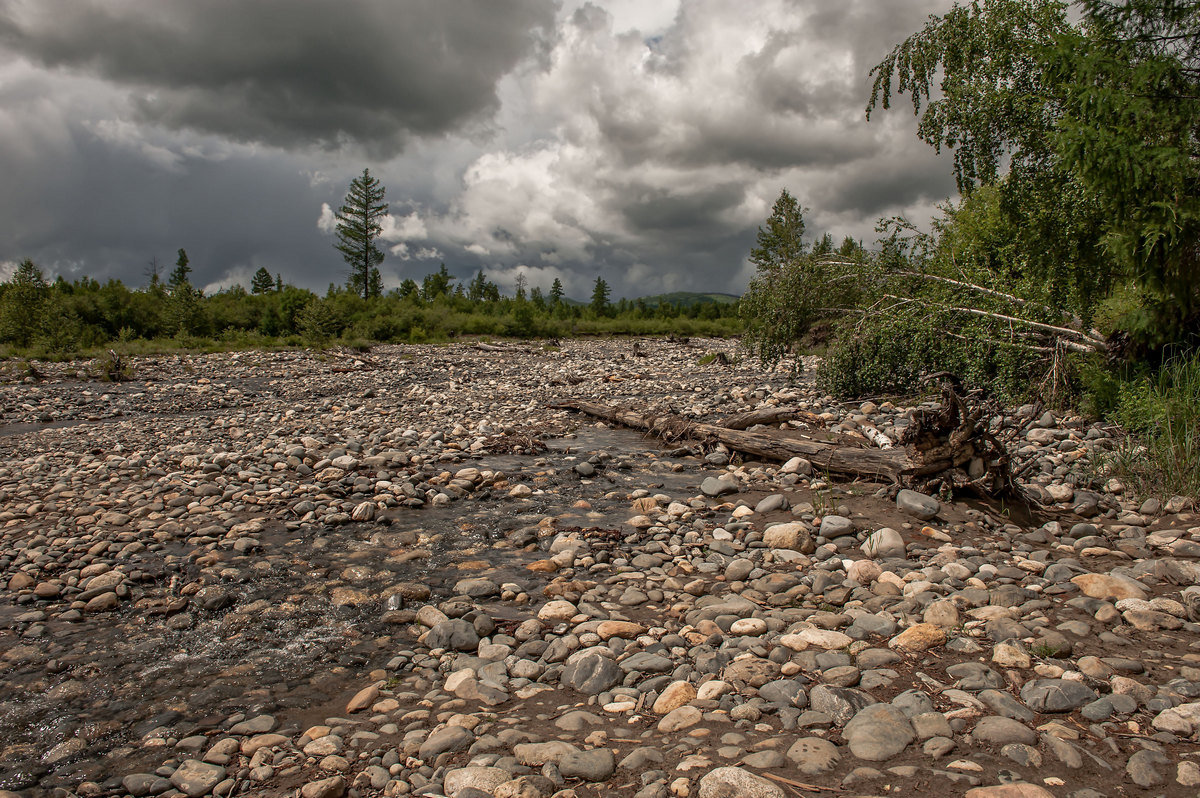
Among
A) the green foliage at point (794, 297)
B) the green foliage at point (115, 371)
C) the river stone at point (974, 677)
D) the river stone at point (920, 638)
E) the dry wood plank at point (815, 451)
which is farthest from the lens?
the green foliage at point (115, 371)

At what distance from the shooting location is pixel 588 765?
2670mm

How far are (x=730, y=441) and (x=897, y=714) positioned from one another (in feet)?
21.4

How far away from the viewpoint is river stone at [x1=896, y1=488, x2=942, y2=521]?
5.90 meters

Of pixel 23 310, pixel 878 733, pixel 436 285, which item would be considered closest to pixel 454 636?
pixel 878 733

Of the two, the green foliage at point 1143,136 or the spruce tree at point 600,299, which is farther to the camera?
the spruce tree at point 600,299

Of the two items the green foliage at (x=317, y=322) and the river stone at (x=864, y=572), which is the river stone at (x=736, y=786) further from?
the green foliage at (x=317, y=322)

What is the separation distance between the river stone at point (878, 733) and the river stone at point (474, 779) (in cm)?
156

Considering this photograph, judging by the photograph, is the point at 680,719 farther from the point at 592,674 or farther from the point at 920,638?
the point at 920,638

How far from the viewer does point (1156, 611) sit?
11.9ft

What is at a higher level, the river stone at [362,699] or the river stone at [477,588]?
the river stone at [477,588]

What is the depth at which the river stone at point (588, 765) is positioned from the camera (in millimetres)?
2627

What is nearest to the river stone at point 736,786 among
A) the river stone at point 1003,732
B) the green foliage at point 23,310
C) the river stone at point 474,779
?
the river stone at point 474,779

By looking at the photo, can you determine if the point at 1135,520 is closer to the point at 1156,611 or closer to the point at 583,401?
the point at 1156,611

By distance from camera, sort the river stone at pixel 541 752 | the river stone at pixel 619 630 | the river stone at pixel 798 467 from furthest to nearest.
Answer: the river stone at pixel 798 467, the river stone at pixel 619 630, the river stone at pixel 541 752
